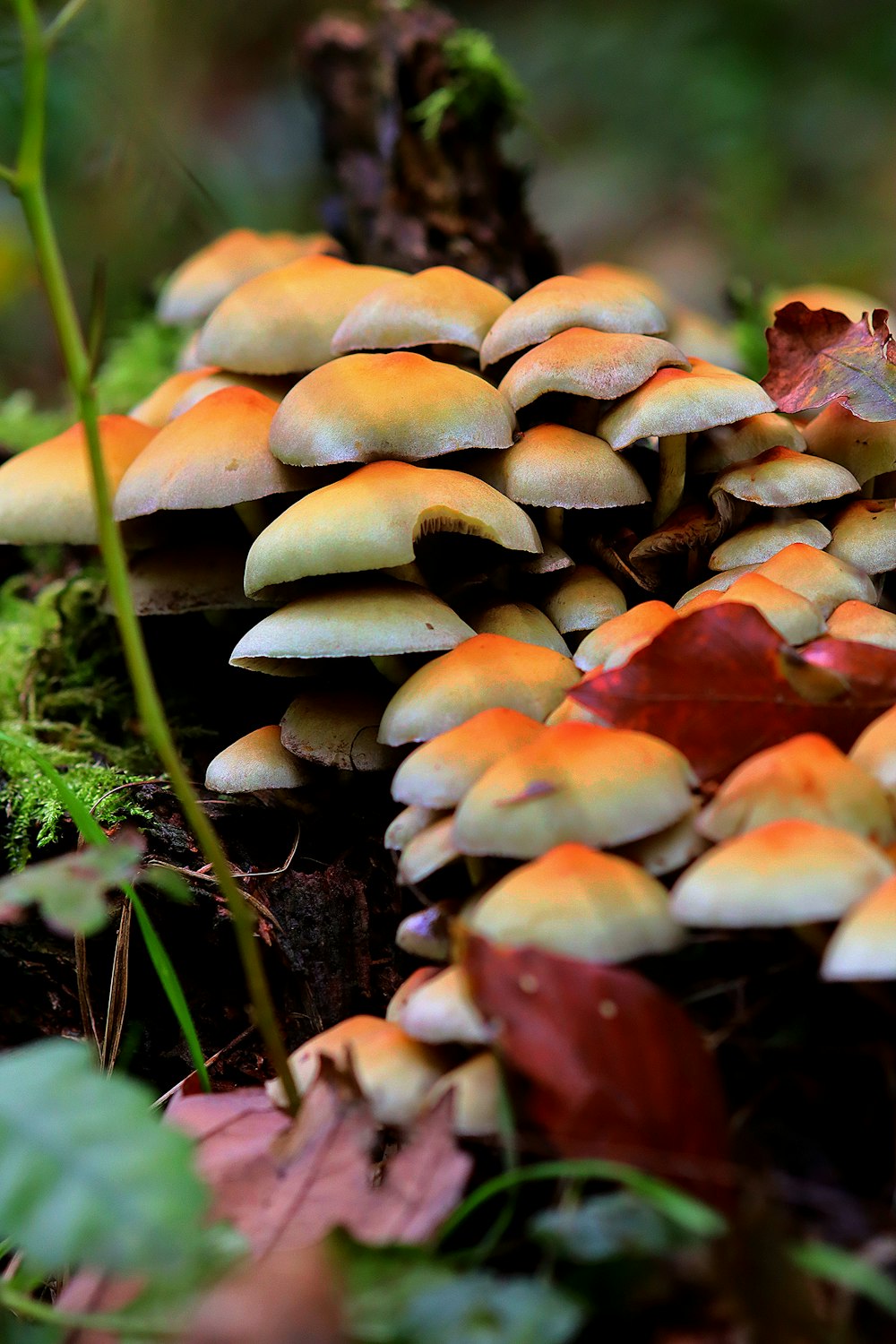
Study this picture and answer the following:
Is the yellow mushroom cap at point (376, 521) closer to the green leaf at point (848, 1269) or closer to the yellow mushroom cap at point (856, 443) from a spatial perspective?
the yellow mushroom cap at point (856, 443)

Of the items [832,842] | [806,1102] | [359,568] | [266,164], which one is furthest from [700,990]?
[266,164]

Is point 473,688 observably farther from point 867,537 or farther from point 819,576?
point 867,537

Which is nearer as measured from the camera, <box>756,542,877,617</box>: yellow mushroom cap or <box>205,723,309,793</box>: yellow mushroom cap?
<box>756,542,877,617</box>: yellow mushroom cap

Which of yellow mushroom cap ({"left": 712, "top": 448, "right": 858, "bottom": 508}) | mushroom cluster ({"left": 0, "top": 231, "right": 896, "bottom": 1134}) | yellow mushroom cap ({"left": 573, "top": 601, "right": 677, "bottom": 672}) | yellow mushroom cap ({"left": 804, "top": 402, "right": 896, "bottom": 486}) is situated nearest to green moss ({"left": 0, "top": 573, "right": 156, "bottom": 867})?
mushroom cluster ({"left": 0, "top": 231, "right": 896, "bottom": 1134})

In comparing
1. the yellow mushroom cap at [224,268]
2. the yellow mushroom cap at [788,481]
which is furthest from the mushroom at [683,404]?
the yellow mushroom cap at [224,268]

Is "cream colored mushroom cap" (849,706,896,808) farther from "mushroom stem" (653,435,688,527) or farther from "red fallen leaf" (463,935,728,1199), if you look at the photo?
"mushroom stem" (653,435,688,527)

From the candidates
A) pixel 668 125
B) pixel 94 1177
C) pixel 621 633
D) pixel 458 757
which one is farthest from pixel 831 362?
pixel 668 125

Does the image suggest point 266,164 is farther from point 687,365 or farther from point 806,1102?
point 806,1102
